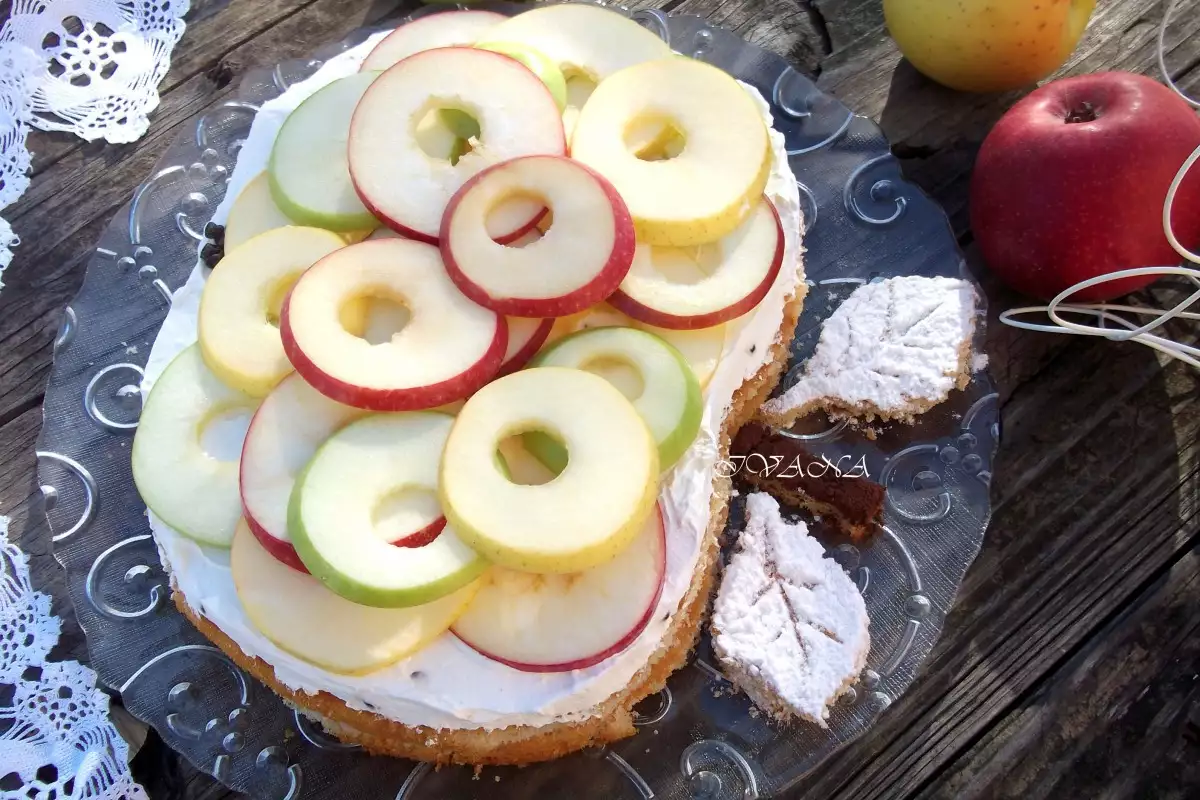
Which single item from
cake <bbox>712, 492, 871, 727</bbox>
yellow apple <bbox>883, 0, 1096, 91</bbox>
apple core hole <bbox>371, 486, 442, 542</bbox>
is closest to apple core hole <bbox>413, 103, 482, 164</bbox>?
apple core hole <bbox>371, 486, 442, 542</bbox>

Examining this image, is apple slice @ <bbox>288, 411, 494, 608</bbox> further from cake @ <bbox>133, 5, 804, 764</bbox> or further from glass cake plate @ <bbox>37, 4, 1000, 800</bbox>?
glass cake plate @ <bbox>37, 4, 1000, 800</bbox>

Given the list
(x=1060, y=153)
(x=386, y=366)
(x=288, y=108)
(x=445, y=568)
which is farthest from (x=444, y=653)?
(x=1060, y=153)

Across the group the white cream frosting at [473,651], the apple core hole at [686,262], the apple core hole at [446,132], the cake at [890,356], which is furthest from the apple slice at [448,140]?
the cake at [890,356]

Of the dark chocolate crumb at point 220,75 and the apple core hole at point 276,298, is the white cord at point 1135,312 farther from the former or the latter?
the dark chocolate crumb at point 220,75

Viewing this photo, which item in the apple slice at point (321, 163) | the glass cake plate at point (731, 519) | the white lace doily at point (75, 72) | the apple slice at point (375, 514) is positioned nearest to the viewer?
the apple slice at point (375, 514)

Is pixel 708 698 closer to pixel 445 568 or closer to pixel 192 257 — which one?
pixel 445 568

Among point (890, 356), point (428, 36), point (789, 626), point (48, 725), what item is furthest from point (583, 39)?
point (48, 725)
